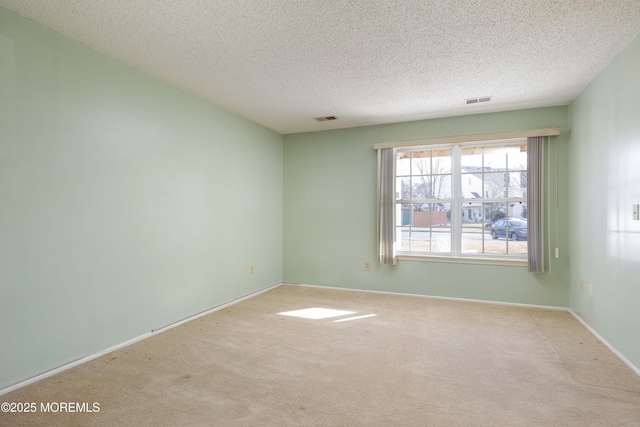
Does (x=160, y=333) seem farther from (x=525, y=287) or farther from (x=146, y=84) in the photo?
(x=525, y=287)

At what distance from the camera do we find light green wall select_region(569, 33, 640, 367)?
8.00ft

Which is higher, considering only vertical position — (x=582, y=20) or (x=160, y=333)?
(x=582, y=20)

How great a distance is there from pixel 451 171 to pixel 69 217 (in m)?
4.27

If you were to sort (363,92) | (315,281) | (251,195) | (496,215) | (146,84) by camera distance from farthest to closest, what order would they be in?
(315,281) → (251,195) → (496,215) → (363,92) → (146,84)

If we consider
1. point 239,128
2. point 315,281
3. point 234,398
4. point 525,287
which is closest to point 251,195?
point 239,128

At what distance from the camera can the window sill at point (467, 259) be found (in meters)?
4.07

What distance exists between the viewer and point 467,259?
4.30 m

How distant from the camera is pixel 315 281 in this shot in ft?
16.8

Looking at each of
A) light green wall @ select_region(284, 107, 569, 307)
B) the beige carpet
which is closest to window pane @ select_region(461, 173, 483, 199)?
light green wall @ select_region(284, 107, 569, 307)

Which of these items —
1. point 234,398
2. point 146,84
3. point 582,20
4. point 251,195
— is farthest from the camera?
point 251,195

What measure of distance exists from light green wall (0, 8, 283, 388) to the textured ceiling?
30 centimetres

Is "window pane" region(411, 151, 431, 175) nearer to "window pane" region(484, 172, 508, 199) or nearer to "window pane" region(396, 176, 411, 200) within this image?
"window pane" region(396, 176, 411, 200)

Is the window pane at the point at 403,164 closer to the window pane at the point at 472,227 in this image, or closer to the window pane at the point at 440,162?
the window pane at the point at 440,162

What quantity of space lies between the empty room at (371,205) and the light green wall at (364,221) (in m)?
0.04
